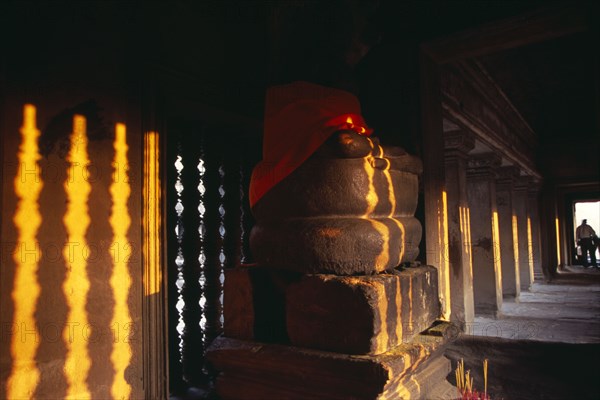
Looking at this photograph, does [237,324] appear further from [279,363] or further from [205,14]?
[205,14]

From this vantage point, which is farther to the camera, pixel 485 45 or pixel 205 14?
pixel 485 45

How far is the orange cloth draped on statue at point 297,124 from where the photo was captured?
7.13 ft

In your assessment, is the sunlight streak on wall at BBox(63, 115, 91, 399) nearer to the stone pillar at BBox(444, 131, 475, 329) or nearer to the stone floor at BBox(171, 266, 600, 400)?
the stone floor at BBox(171, 266, 600, 400)

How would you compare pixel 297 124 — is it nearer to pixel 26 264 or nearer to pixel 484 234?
pixel 26 264

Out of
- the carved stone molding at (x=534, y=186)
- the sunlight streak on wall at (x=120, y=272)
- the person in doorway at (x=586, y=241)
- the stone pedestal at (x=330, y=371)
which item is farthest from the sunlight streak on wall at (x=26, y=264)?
the person in doorway at (x=586, y=241)

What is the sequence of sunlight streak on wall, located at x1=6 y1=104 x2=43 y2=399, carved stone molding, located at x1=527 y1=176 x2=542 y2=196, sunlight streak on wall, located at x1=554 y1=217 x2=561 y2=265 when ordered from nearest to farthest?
sunlight streak on wall, located at x1=6 y1=104 x2=43 y2=399, carved stone molding, located at x1=527 y1=176 x2=542 y2=196, sunlight streak on wall, located at x1=554 y1=217 x2=561 y2=265

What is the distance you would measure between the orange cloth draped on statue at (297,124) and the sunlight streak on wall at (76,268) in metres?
0.95

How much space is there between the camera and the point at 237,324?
2.35m

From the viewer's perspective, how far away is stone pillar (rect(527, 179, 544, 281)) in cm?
1073

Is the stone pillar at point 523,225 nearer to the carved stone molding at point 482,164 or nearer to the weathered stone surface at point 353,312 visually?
the carved stone molding at point 482,164

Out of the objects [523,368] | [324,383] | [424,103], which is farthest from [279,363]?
[424,103]

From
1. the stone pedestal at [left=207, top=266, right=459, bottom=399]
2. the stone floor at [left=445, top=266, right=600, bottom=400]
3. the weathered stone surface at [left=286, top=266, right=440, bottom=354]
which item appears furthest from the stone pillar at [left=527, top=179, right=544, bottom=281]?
the weathered stone surface at [left=286, top=266, right=440, bottom=354]

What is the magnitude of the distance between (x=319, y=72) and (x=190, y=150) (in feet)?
4.07

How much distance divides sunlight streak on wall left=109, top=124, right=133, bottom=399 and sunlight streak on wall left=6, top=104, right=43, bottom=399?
39cm
